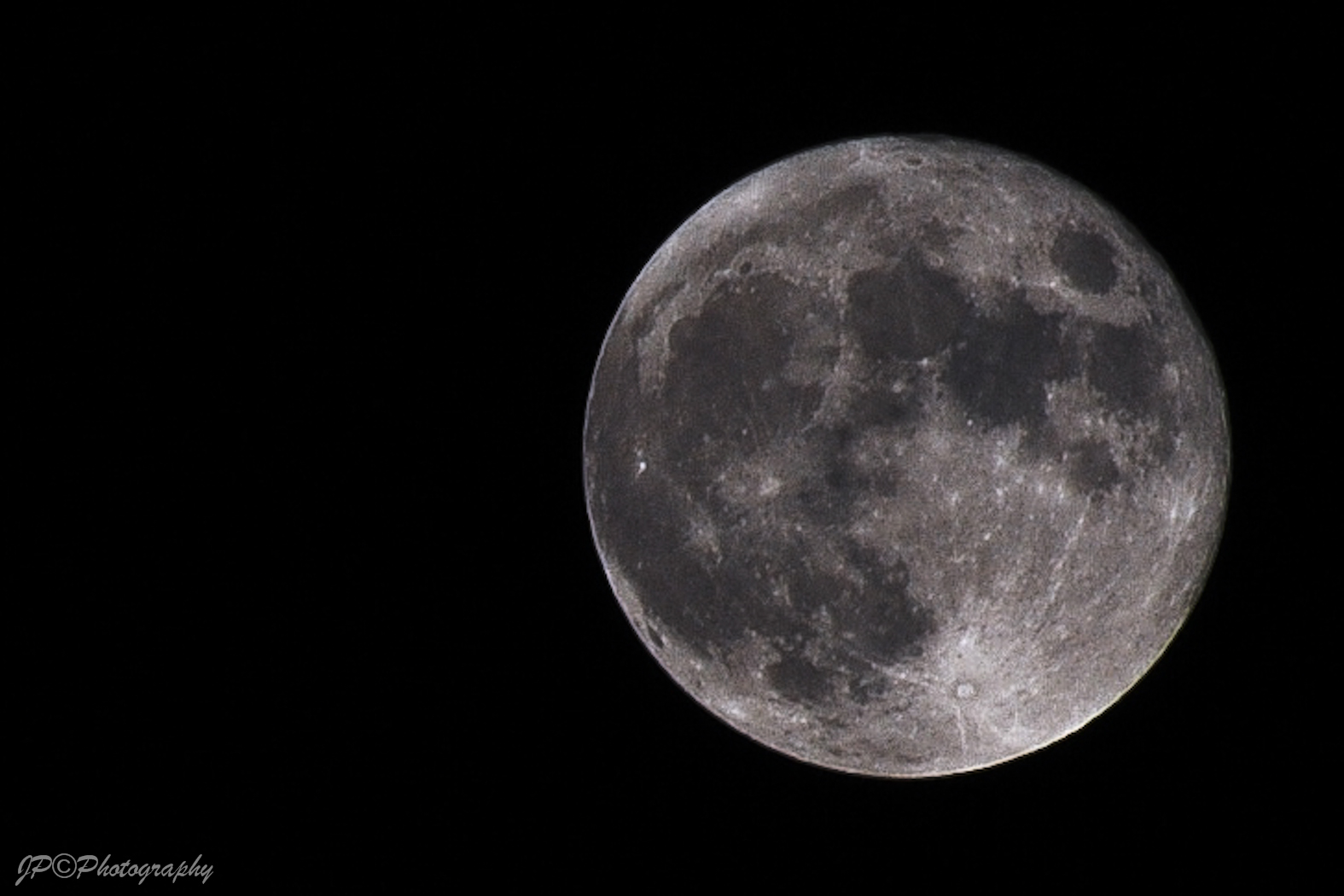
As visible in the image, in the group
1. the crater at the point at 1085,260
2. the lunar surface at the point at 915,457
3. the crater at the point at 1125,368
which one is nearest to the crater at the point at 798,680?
the lunar surface at the point at 915,457

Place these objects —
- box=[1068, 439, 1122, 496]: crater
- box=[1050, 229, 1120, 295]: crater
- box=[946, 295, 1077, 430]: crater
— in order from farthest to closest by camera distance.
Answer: box=[1050, 229, 1120, 295]: crater, box=[1068, 439, 1122, 496]: crater, box=[946, 295, 1077, 430]: crater

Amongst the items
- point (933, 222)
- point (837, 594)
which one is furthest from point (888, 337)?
point (837, 594)

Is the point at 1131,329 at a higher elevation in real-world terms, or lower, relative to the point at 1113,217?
lower

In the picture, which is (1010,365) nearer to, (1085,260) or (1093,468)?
(1093,468)

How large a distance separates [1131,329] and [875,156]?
1.11 metres

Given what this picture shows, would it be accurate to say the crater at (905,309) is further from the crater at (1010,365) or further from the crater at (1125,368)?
the crater at (1125,368)

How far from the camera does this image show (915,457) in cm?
497

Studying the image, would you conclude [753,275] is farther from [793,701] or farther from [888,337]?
[793,701]

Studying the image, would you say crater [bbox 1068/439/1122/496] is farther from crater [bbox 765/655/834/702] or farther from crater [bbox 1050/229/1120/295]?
crater [bbox 765/655/834/702]

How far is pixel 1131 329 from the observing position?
5.32 meters

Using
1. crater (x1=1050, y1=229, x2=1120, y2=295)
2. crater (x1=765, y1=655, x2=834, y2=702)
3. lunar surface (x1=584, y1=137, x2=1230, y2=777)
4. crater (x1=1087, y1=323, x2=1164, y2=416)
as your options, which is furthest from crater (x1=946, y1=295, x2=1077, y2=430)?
crater (x1=765, y1=655, x2=834, y2=702)

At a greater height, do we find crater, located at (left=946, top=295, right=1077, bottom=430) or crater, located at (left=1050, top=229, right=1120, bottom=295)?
crater, located at (left=1050, top=229, right=1120, bottom=295)

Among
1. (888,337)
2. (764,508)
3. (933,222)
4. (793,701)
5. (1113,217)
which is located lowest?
(793,701)

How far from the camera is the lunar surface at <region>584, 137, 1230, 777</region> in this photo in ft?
16.5
